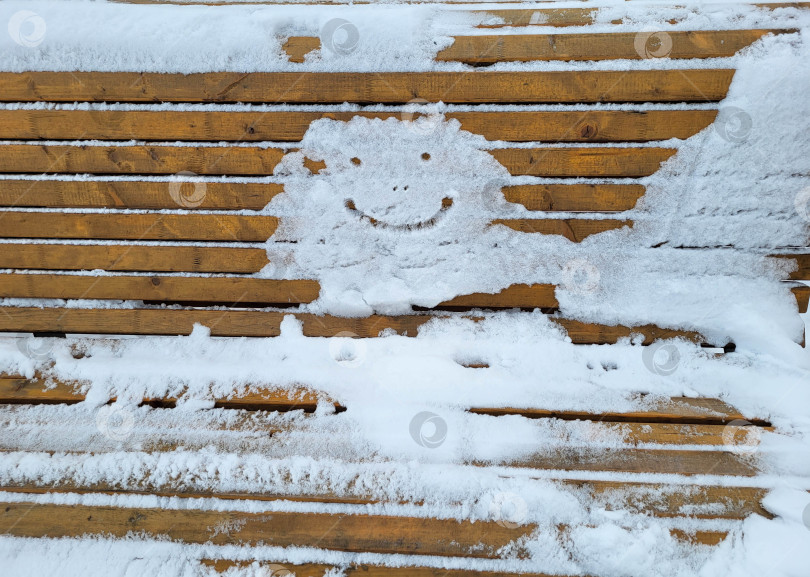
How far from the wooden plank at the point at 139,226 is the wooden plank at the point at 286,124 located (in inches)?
10.3

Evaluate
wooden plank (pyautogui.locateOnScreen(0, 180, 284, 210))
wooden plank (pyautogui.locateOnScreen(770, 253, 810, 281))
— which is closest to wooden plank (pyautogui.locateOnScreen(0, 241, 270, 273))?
wooden plank (pyautogui.locateOnScreen(0, 180, 284, 210))

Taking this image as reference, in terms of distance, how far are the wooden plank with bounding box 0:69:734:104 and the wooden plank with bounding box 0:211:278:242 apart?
382mm

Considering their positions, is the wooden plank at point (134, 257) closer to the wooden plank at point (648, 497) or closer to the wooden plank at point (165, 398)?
the wooden plank at point (165, 398)

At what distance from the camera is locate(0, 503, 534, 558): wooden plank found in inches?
51.3

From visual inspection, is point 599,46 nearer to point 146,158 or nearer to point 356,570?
point 146,158

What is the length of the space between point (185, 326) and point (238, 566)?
0.82 metres

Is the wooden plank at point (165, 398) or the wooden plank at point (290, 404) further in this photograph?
the wooden plank at point (165, 398)

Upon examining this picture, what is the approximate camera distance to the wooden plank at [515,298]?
1616 mm

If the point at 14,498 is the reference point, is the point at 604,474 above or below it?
above

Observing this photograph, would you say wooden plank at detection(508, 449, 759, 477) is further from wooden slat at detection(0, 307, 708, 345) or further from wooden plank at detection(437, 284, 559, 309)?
wooden plank at detection(437, 284, 559, 309)

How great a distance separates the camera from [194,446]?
4.72ft

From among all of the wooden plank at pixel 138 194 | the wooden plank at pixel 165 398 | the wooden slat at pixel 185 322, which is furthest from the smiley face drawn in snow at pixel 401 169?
the wooden plank at pixel 165 398

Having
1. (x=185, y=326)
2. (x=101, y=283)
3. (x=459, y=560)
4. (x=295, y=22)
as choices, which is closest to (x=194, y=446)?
(x=185, y=326)

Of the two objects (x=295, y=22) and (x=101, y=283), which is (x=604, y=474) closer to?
(x=295, y=22)
